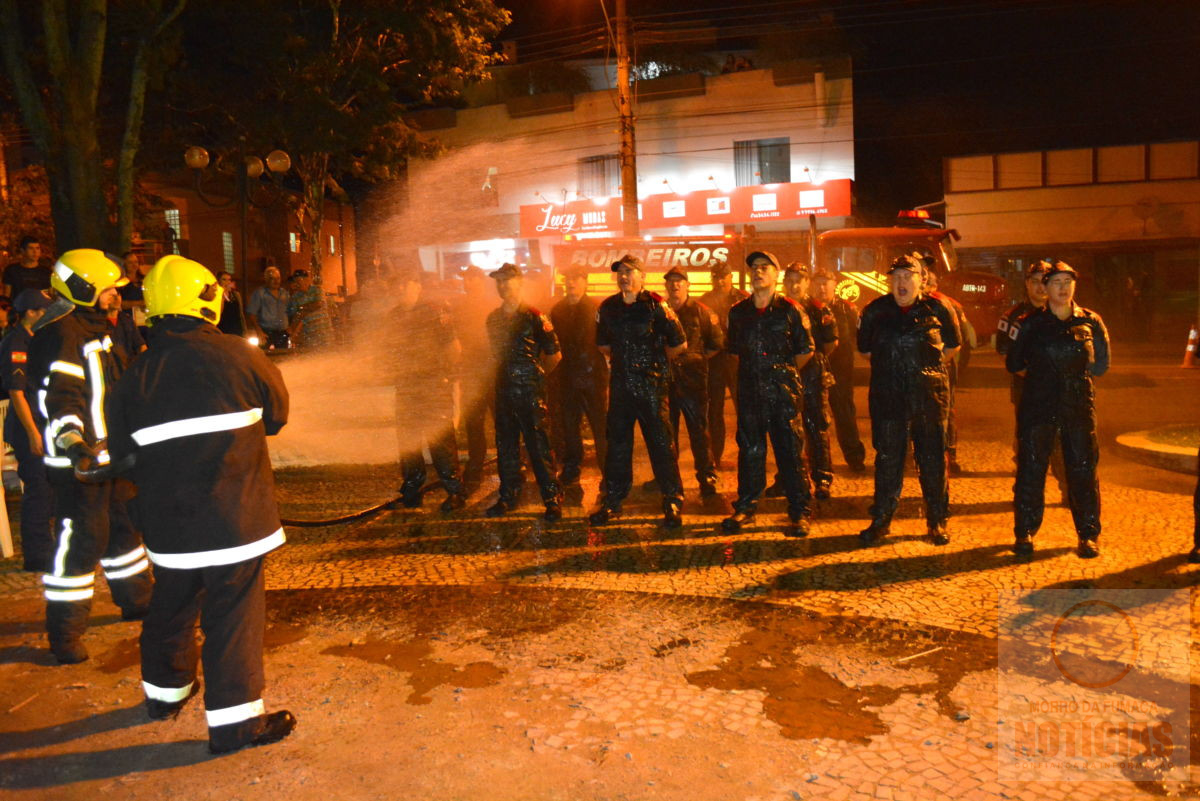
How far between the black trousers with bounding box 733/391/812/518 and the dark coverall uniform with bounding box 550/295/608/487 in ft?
6.19

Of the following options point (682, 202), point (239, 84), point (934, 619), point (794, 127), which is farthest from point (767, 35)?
point (934, 619)

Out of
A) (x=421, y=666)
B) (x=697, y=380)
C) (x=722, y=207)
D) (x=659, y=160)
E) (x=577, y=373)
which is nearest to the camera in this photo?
(x=421, y=666)

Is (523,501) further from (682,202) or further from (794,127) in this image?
(794,127)

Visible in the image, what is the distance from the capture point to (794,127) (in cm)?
2805

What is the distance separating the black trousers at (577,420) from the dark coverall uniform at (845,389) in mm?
2228

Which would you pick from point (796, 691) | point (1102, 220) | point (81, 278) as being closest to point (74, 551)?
point (81, 278)

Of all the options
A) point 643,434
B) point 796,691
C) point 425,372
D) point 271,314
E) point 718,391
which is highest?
point 271,314

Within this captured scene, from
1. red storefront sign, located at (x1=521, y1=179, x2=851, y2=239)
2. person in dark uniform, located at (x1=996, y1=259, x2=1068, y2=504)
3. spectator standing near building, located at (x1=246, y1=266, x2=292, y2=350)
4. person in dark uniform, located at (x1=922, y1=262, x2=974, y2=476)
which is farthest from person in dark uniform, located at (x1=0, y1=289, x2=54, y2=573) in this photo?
red storefront sign, located at (x1=521, y1=179, x2=851, y2=239)

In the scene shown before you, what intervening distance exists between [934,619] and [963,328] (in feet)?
11.9

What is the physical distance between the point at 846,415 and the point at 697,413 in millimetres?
1768

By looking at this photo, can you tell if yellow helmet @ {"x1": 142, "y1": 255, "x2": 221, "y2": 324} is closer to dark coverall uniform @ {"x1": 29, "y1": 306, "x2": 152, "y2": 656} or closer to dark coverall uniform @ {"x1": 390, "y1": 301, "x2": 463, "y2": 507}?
dark coverall uniform @ {"x1": 29, "y1": 306, "x2": 152, "y2": 656}

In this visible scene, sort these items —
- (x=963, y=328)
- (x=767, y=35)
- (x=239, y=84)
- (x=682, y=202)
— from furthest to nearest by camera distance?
(x=767, y=35)
(x=682, y=202)
(x=239, y=84)
(x=963, y=328)

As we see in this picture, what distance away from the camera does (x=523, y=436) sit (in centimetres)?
753

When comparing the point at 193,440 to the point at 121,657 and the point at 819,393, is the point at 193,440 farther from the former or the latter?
the point at 819,393
